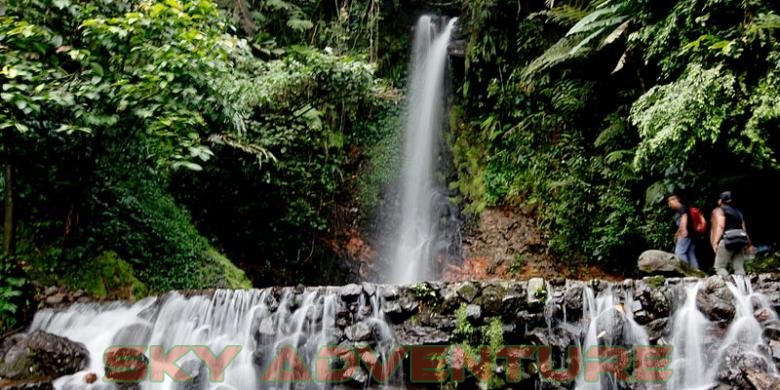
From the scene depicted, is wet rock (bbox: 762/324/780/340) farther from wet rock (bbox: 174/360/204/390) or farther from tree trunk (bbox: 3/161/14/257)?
tree trunk (bbox: 3/161/14/257)

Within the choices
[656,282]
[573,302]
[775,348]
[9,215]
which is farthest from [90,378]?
[775,348]

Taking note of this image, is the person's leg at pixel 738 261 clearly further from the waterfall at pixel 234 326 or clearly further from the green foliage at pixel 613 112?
the waterfall at pixel 234 326

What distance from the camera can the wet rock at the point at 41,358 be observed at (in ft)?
17.4

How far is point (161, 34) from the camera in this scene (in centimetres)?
566

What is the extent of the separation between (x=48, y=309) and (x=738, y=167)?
31.4 ft

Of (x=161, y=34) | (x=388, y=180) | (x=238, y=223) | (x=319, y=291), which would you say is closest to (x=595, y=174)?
(x=388, y=180)

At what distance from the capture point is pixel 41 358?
5441mm

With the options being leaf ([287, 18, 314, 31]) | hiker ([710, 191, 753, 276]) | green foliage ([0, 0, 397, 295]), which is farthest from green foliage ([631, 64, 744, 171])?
leaf ([287, 18, 314, 31])

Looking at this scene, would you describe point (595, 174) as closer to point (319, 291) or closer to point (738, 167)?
point (738, 167)

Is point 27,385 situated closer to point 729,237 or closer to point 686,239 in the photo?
point 729,237

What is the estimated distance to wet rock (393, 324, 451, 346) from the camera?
553 centimetres

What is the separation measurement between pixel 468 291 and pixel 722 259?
11.5ft

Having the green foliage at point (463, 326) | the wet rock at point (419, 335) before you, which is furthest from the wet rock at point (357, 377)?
the green foliage at point (463, 326)

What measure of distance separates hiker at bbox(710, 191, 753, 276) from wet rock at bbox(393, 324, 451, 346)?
3808mm
